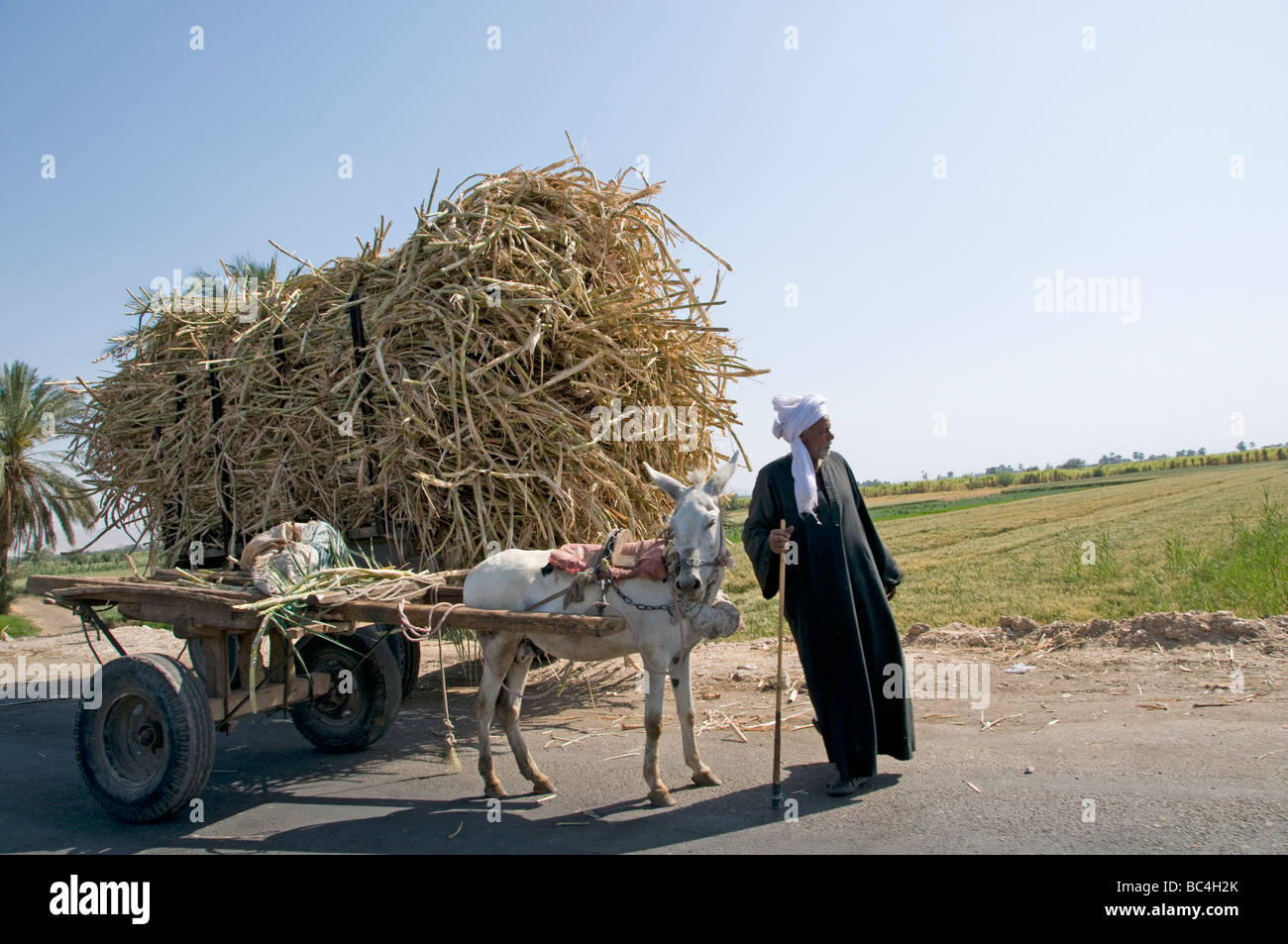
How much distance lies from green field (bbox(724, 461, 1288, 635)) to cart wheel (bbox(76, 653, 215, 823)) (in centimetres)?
476

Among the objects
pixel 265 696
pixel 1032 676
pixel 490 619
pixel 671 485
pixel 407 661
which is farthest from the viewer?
pixel 407 661

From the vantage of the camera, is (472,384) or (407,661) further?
(407,661)

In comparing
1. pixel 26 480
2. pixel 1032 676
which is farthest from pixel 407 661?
pixel 26 480

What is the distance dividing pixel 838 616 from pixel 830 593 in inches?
4.9

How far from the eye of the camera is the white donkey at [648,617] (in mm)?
4027

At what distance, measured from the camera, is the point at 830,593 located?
4488 mm

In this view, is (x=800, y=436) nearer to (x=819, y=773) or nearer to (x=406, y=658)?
(x=819, y=773)

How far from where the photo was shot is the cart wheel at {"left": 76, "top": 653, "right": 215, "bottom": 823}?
4.27 m

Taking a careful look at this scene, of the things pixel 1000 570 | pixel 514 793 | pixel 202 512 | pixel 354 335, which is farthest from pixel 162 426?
pixel 1000 570

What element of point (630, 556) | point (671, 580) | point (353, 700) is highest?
point (630, 556)
